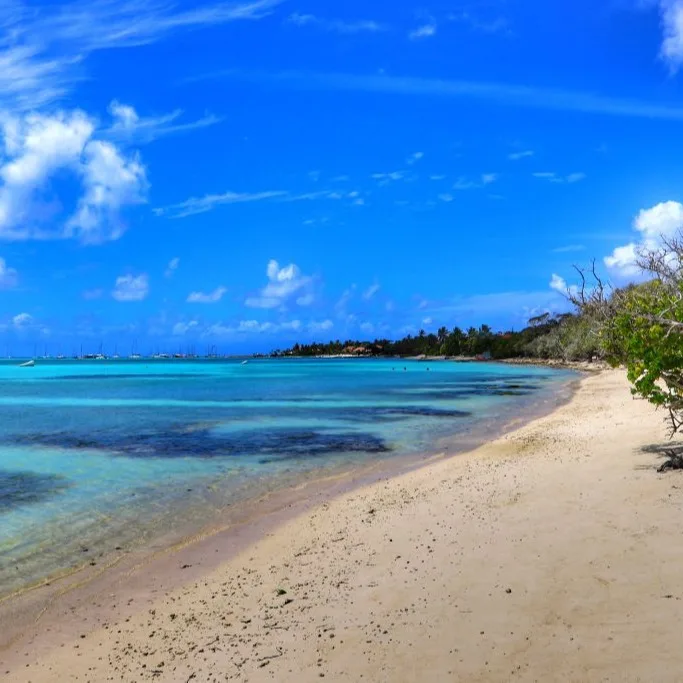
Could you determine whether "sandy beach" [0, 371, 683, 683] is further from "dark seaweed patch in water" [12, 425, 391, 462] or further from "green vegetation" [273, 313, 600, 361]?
"green vegetation" [273, 313, 600, 361]

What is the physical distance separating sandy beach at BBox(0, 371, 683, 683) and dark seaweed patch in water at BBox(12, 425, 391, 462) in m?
9.84

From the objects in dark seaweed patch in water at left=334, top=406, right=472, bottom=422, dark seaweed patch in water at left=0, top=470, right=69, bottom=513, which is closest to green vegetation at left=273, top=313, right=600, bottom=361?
dark seaweed patch in water at left=334, top=406, right=472, bottom=422

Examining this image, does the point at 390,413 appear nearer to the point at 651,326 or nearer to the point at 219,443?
the point at 219,443

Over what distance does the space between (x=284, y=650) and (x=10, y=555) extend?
674 cm

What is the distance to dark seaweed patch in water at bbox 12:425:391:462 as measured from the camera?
21.1 metres

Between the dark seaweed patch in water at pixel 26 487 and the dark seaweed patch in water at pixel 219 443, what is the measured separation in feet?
13.0

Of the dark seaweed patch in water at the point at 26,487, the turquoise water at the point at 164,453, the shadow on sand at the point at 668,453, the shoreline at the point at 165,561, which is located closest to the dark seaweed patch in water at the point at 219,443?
the turquoise water at the point at 164,453

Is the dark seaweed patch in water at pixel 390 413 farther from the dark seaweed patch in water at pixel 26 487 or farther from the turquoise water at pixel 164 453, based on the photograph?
the dark seaweed patch in water at pixel 26 487

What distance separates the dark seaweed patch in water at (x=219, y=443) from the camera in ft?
69.4

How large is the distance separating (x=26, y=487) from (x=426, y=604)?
12.8m

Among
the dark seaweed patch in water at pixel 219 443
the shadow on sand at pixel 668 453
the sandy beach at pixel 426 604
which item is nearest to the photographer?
the sandy beach at pixel 426 604

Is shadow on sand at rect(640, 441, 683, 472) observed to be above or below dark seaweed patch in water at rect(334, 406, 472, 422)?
above

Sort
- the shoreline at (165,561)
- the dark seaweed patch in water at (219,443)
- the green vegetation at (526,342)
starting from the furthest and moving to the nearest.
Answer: the green vegetation at (526,342), the dark seaweed patch in water at (219,443), the shoreline at (165,561)

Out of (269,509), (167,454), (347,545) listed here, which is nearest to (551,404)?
(167,454)
